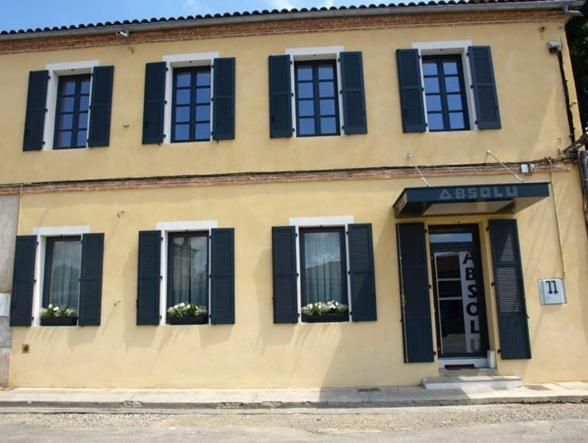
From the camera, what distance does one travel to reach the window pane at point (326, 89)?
980 centimetres

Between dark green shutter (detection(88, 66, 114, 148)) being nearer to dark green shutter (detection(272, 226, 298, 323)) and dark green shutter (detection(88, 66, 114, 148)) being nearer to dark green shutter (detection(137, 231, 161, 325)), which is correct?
dark green shutter (detection(137, 231, 161, 325))

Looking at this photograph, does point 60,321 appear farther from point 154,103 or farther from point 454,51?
point 454,51

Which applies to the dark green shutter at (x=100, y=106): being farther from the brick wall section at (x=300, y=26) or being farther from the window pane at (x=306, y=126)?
the window pane at (x=306, y=126)

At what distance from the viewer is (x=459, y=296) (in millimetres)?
9297

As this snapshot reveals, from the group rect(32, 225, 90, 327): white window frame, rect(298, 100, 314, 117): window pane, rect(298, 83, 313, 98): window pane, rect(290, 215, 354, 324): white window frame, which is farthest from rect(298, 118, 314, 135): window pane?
rect(32, 225, 90, 327): white window frame

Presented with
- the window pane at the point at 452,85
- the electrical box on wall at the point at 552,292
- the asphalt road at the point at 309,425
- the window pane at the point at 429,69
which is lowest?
the asphalt road at the point at 309,425

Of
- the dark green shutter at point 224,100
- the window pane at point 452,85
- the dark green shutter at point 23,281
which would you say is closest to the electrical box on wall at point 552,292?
the window pane at point 452,85

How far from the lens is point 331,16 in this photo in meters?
9.73

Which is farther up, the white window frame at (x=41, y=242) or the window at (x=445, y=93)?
the window at (x=445, y=93)

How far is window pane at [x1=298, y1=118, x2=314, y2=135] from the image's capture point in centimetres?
962

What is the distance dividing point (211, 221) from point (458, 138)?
477 cm

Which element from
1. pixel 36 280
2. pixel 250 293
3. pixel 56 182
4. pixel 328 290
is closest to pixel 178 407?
pixel 250 293

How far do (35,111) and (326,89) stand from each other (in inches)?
225

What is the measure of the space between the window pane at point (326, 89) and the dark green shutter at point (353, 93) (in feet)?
0.94
